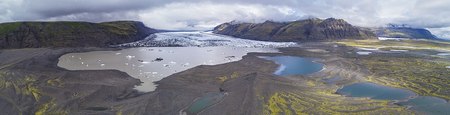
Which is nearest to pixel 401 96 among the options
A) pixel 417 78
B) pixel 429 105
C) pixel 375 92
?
pixel 375 92

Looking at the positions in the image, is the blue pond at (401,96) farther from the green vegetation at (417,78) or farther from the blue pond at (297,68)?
the blue pond at (297,68)

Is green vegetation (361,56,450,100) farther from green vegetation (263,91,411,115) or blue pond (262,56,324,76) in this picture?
green vegetation (263,91,411,115)

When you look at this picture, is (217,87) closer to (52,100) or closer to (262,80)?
(262,80)

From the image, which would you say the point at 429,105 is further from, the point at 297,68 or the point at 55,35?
the point at 55,35

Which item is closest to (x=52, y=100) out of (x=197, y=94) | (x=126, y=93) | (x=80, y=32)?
(x=126, y=93)

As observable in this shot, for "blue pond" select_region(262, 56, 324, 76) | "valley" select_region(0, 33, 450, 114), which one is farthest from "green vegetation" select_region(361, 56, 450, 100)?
"blue pond" select_region(262, 56, 324, 76)

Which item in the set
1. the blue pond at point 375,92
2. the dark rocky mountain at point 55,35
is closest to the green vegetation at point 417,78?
the blue pond at point 375,92
